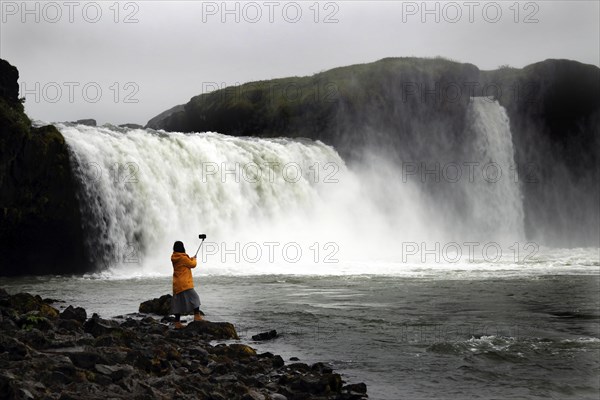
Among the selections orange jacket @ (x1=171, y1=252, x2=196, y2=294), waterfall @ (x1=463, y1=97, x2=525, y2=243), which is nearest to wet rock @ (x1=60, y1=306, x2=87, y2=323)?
orange jacket @ (x1=171, y1=252, x2=196, y2=294)

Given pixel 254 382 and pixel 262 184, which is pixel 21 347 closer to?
pixel 254 382

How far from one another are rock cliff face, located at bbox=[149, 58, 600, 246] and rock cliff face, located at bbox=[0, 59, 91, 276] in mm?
23156

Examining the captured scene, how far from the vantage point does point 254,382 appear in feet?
27.5

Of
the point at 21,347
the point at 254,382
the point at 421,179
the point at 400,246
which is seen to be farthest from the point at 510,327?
the point at 421,179

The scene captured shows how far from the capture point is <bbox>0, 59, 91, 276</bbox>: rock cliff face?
24.7 m

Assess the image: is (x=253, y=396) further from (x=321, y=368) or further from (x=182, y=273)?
(x=182, y=273)

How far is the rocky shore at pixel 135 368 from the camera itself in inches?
273

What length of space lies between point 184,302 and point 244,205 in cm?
1925

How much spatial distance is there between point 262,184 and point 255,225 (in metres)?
2.43

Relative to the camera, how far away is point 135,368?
8.06m

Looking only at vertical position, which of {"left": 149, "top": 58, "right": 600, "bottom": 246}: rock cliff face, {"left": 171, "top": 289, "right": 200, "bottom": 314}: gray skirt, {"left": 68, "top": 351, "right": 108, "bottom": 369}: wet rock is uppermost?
{"left": 149, "top": 58, "right": 600, "bottom": 246}: rock cliff face

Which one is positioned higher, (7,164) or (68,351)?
(7,164)

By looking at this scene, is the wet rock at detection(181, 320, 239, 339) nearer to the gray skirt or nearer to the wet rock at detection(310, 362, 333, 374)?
the gray skirt

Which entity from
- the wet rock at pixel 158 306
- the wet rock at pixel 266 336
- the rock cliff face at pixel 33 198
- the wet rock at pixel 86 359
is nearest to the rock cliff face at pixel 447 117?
the rock cliff face at pixel 33 198
